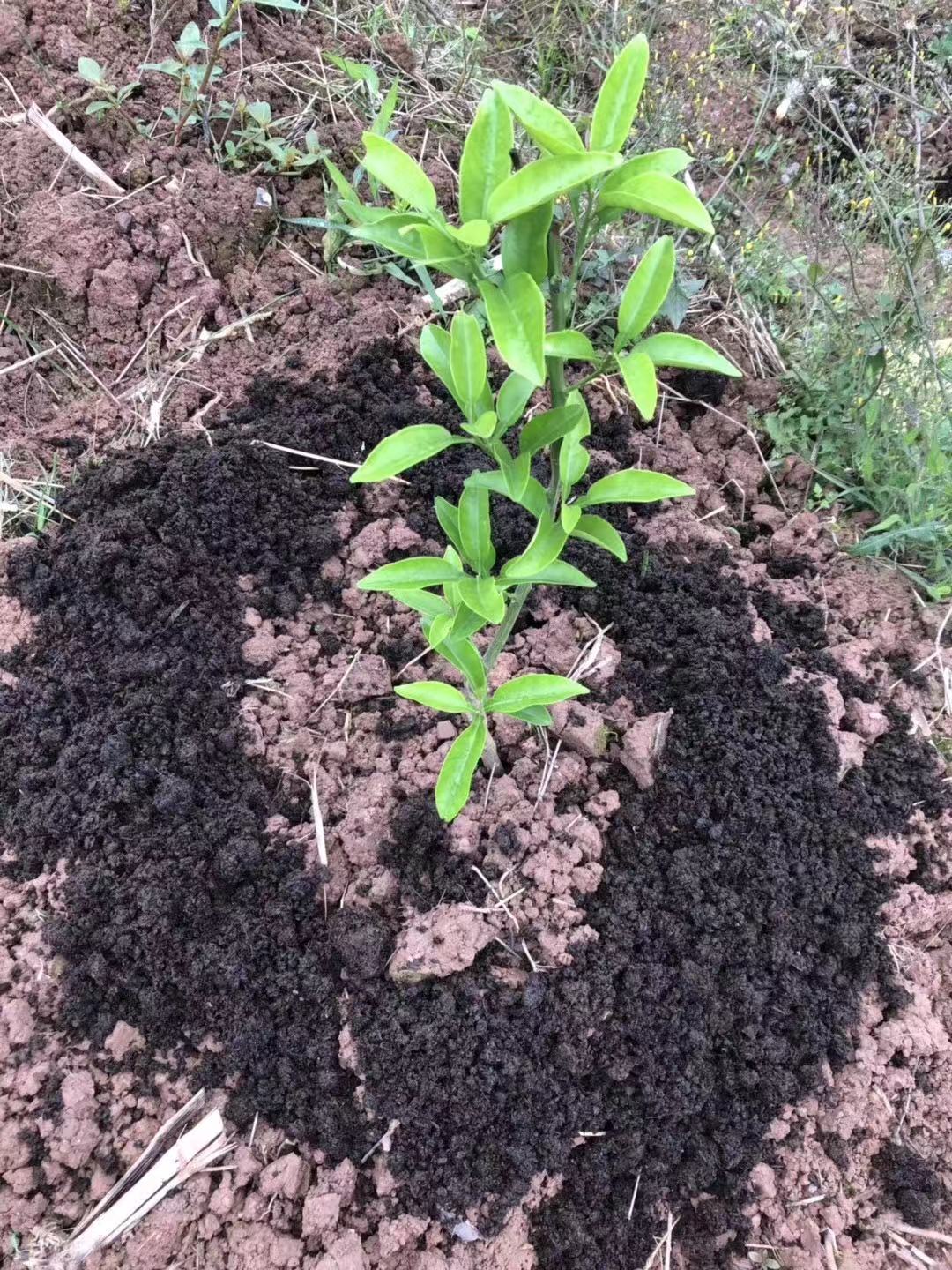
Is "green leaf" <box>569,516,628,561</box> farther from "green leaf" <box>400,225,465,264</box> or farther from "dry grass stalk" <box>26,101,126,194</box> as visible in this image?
"dry grass stalk" <box>26,101,126,194</box>

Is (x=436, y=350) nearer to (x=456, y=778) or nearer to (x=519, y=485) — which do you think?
(x=519, y=485)

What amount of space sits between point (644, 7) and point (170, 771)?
379 centimetres

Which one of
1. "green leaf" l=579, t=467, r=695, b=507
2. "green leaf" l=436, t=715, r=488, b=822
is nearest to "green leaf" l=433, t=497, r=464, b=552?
"green leaf" l=579, t=467, r=695, b=507

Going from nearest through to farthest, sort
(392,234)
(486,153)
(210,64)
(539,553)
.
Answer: (486,153), (392,234), (539,553), (210,64)

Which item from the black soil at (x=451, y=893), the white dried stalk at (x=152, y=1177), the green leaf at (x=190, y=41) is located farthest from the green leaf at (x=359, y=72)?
the white dried stalk at (x=152, y=1177)

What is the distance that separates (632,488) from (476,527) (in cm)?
A: 28

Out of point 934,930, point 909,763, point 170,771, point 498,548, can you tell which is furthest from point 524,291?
point 934,930

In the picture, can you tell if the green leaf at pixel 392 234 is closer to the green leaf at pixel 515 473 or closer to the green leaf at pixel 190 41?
the green leaf at pixel 515 473

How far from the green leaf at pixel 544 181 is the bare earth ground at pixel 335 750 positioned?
3.63ft

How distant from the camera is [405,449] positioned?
1.30 metres

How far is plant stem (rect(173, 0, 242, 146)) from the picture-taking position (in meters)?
2.41

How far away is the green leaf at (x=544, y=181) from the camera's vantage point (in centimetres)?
98

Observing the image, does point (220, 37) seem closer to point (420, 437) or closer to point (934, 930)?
point (420, 437)

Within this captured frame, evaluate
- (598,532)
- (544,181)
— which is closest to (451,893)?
(598,532)
